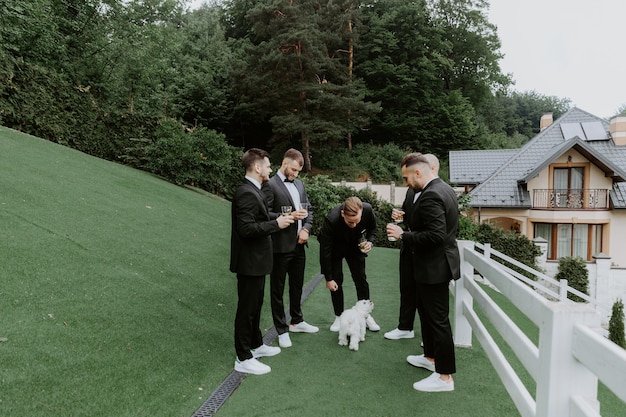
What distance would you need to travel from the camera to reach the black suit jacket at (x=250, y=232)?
3572 millimetres

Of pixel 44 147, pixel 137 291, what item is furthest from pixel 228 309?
pixel 44 147

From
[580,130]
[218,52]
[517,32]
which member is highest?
[517,32]

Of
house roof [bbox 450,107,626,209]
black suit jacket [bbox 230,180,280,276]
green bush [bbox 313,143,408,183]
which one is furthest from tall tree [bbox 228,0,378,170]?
black suit jacket [bbox 230,180,280,276]

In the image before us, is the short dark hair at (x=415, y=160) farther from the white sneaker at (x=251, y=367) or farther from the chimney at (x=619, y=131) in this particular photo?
the chimney at (x=619, y=131)

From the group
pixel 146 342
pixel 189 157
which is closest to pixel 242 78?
pixel 189 157

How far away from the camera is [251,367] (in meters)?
3.73

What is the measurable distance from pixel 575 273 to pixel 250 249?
56.0 feet

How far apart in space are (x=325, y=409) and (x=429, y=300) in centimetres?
121

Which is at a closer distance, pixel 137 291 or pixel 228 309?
pixel 137 291

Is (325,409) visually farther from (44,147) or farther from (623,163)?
(623,163)

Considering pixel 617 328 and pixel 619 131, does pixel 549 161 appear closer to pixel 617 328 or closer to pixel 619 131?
pixel 619 131

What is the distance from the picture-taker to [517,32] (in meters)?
40.1

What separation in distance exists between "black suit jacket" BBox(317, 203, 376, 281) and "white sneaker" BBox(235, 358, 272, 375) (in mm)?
1270

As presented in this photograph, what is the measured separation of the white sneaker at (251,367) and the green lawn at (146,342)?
70mm
